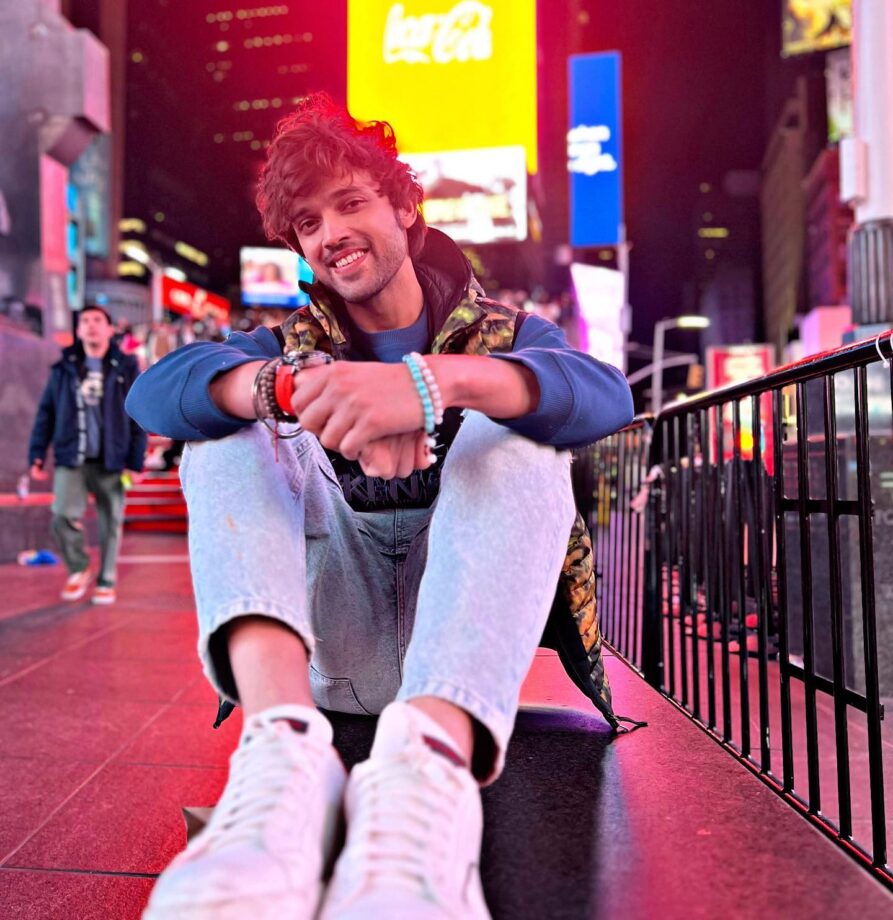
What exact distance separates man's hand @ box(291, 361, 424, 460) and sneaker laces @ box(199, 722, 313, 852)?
19.3 inches

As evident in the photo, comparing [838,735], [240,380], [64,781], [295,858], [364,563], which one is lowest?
[64,781]

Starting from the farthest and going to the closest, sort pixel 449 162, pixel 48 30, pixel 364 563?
pixel 449 162
pixel 48 30
pixel 364 563

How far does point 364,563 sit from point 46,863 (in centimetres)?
116

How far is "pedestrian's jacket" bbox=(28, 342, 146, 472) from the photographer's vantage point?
21.0 feet

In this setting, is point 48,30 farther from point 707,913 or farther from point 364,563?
point 707,913

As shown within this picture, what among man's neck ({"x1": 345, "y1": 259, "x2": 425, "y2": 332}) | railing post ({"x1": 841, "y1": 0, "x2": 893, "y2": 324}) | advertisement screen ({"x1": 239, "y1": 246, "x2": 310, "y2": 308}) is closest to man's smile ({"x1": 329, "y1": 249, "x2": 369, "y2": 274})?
man's neck ({"x1": 345, "y1": 259, "x2": 425, "y2": 332})

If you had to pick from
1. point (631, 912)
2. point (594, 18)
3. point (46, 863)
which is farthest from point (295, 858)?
point (594, 18)

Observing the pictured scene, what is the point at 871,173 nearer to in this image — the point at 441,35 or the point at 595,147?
the point at 441,35

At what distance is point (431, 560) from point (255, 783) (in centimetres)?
48

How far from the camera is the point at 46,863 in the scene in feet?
6.53

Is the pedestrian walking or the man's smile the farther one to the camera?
the pedestrian walking

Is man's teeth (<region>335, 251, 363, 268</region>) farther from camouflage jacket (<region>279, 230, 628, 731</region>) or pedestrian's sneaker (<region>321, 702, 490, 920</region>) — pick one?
pedestrian's sneaker (<region>321, 702, 490, 920</region>)

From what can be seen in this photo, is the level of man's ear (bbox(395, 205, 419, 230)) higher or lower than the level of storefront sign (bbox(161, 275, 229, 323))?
lower

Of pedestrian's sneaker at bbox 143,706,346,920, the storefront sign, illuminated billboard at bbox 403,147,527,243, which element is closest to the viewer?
pedestrian's sneaker at bbox 143,706,346,920
